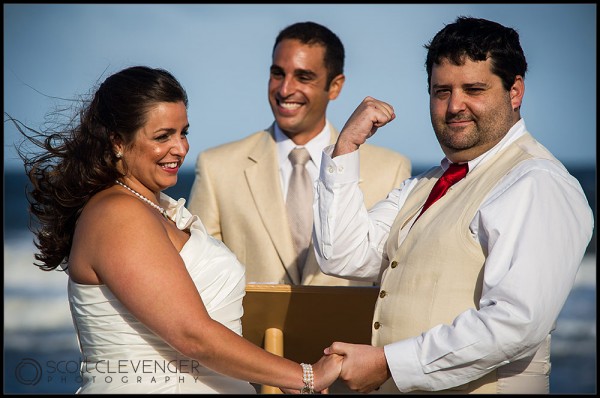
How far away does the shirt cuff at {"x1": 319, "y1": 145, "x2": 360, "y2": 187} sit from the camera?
3.95 metres

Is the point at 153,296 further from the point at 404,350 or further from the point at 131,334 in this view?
the point at 404,350

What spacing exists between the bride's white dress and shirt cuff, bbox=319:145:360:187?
60cm

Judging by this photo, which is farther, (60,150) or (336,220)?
(336,220)

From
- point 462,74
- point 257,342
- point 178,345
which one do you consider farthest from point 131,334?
point 462,74

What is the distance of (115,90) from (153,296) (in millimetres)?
798

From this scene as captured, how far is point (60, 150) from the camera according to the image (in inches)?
142

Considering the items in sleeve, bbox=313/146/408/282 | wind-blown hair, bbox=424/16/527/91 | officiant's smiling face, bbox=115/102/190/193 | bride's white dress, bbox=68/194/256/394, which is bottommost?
bride's white dress, bbox=68/194/256/394

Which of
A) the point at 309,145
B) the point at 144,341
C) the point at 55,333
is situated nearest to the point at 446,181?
the point at 144,341

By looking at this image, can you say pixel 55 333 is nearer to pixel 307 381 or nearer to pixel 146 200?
pixel 146 200

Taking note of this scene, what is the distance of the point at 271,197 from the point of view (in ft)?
17.4

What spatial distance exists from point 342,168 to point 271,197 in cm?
138

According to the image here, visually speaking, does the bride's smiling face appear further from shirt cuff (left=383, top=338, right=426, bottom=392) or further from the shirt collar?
the shirt collar

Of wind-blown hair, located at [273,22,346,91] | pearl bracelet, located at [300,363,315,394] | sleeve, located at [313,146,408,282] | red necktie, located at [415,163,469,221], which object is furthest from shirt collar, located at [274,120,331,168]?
pearl bracelet, located at [300,363,315,394]

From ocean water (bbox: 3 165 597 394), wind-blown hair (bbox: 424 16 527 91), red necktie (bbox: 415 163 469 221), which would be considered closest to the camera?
wind-blown hair (bbox: 424 16 527 91)
